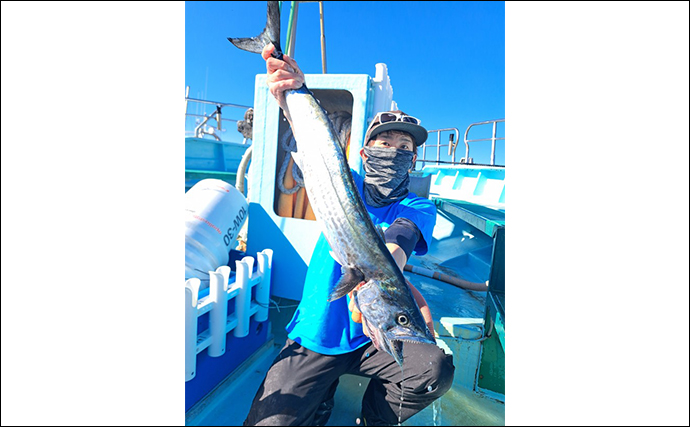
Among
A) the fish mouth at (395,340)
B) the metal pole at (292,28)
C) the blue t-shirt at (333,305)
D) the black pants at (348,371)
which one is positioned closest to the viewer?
the fish mouth at (395,340)

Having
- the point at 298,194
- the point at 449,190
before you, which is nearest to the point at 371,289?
the point at 298,194

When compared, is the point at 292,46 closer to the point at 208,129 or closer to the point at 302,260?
the point at 302,260

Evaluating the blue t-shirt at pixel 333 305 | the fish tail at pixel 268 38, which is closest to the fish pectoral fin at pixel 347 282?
the blue t-shirt at pixel 333 305

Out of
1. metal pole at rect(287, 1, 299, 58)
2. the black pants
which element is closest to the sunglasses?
the black pants

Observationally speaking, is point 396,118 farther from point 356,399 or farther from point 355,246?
point 356,399

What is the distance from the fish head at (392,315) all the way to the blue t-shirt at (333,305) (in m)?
0.59

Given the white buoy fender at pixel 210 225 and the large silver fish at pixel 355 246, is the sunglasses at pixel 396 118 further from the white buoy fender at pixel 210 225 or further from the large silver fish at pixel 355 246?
the white buoy fender at pixel 210 225

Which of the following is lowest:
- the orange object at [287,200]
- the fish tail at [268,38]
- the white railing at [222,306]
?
the white railing at [222,306]

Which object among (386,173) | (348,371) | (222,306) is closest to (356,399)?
(348,371)

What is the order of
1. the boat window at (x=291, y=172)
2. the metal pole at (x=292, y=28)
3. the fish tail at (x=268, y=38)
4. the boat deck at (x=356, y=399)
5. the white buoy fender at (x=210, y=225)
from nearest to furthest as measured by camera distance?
the fish tail at (x=268, y=38), the boat deck at (x=356, y=399), the white buoy fender at (x=210, y=225), the boat window at (x=291, y=172), the metal pole at (x=292, y=28)

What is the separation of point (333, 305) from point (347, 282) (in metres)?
0.70

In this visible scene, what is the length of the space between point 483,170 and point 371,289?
6.55m

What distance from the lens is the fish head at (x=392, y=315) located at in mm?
1283

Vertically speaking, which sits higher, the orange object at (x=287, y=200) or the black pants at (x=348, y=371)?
the orange object at (x=287, y=200)
